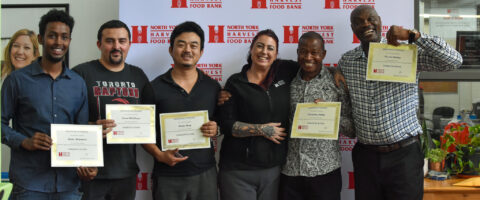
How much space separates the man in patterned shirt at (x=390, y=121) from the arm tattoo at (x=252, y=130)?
530 mm

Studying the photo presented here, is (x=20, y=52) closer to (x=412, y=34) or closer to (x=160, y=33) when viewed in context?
(x=160, y=33)

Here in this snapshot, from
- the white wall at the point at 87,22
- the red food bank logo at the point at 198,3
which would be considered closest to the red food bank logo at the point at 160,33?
the red food bank logo at the point at 198,3

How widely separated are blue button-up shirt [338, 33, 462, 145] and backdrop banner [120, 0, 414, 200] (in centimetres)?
56

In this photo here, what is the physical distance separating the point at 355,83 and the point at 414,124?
15.8 inches

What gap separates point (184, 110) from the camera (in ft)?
7.06

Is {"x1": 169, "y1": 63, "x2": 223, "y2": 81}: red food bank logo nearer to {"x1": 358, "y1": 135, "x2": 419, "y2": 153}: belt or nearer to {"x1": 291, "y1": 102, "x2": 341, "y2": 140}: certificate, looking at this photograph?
{"x1": 291, "y1": 102, "x2": 341, "y2": 140}: certificate

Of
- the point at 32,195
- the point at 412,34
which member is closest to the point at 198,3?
the point at 412,34

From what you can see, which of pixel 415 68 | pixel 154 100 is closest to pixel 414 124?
pixel 415 68

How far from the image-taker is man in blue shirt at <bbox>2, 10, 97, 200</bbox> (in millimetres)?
1865

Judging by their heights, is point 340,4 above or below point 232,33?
above

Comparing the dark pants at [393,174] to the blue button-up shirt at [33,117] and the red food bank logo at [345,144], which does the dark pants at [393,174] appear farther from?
the blue button-up shirt at [33,117]

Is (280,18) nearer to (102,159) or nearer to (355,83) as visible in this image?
(355,83)

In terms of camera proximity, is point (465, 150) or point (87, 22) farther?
point (87, 22)

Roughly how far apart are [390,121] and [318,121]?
40cm
